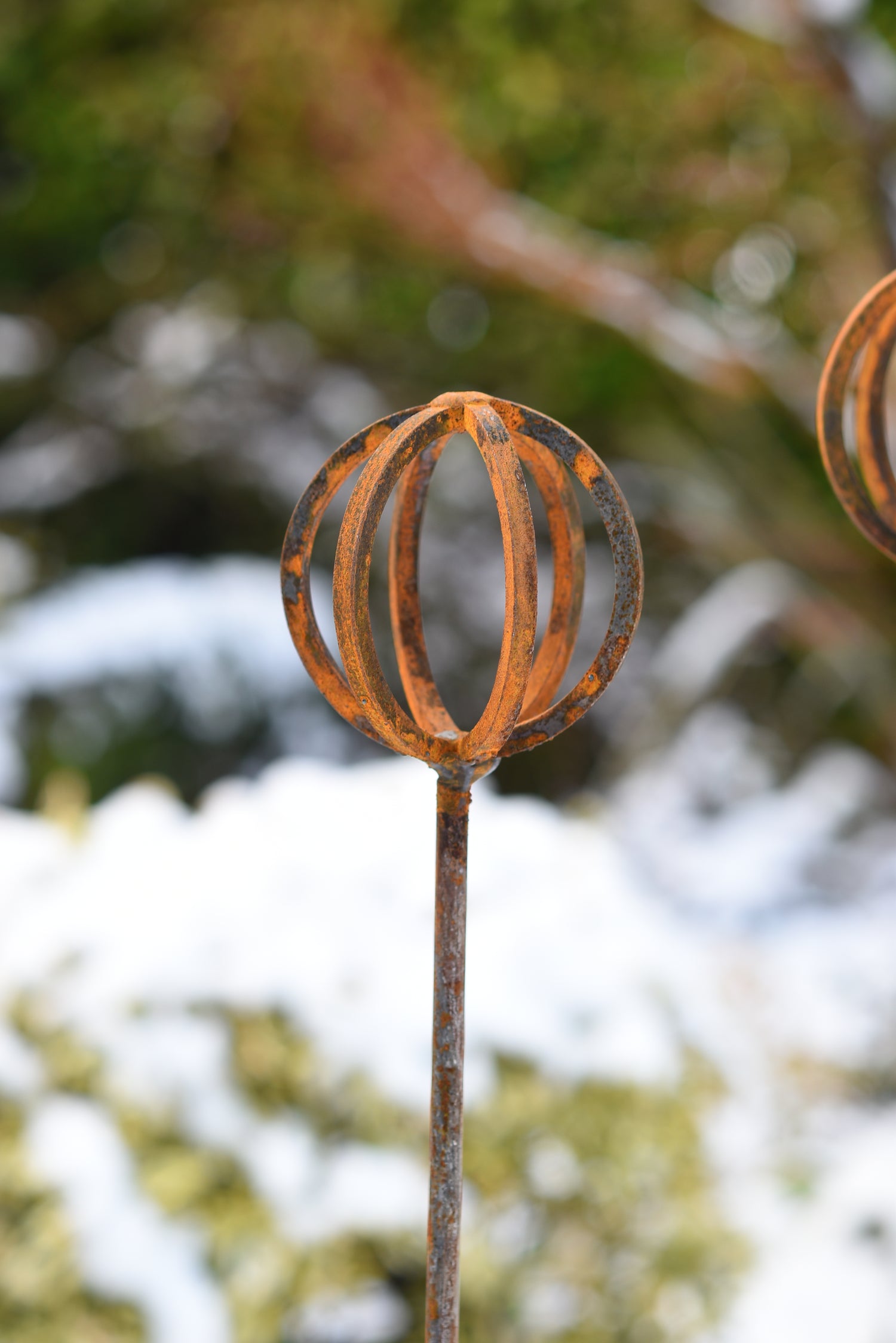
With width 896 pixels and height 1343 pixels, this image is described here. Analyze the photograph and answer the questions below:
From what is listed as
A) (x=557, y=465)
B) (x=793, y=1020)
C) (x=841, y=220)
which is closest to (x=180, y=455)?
(x=841, y=220)

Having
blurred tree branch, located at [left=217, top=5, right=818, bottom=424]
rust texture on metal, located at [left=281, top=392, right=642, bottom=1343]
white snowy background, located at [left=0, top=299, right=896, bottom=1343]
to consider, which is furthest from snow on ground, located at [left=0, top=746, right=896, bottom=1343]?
blurred tree branch, located at [left=217, top=5, right=818, bottom=424]

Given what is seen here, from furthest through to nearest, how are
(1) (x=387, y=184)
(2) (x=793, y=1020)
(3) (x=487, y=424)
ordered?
1. (1) (x=387, y=184)
2. (2) (x=793, y=1020)
3. (3) (x=487, y=424)

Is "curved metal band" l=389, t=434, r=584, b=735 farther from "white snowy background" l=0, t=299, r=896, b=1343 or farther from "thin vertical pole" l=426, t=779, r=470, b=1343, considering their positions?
"white snowy background" l=0, t=299, r=896, b=1343

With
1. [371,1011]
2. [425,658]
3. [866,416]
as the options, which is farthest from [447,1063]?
[371,1011]

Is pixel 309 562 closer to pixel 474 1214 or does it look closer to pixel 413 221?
pixel 474 1214

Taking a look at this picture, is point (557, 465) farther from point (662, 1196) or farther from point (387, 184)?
point (387, 184)

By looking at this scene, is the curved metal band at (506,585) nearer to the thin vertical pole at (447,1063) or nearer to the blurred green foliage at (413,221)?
the thin vertical pole at (447,1063)

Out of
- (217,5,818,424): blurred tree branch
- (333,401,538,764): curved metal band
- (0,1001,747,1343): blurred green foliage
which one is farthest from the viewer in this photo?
(217,5,818,424): blurred tree branch
